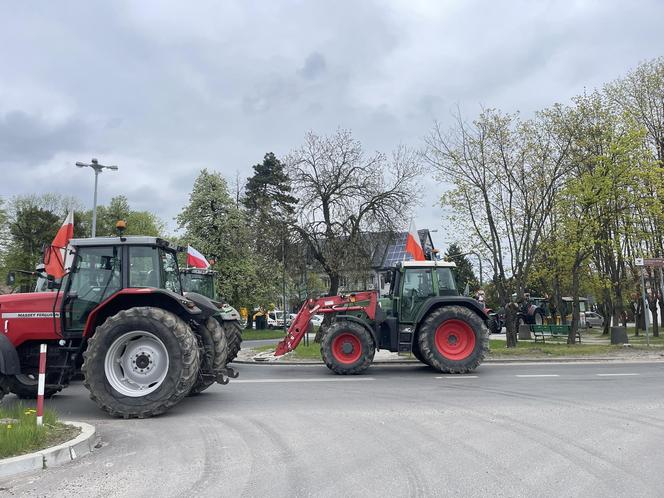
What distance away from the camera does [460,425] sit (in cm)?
735

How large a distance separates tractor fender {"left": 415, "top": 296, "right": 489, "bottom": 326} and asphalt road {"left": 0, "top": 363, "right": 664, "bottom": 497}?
2.82 meters

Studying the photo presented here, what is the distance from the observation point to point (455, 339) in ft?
45.1

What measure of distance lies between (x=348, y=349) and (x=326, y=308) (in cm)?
138

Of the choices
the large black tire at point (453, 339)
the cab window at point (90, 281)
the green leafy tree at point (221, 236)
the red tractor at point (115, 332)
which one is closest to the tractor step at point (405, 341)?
the large black tire at point (453, 339)

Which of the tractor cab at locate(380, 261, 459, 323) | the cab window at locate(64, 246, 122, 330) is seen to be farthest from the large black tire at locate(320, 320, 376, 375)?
the cab window at locate(64, 246, 122, 330)

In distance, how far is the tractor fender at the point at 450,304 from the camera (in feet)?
44.9

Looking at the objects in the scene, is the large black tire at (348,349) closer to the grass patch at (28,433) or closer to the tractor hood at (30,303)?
the tractor hood at (30,303)

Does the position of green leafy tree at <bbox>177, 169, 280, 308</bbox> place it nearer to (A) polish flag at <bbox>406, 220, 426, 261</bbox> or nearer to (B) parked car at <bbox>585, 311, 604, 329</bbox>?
(A) polish flag at <bbox>406, 220, 426, 261</bbox>

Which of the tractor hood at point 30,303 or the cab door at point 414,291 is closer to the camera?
the tractor hood at point 30,303

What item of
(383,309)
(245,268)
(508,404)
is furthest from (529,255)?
(245,268)

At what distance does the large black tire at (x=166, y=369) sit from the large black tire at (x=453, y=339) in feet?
22.5

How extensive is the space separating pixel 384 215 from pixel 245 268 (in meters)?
18.9

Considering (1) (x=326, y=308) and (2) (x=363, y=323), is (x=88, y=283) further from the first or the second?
(1) (x=326, y=308)

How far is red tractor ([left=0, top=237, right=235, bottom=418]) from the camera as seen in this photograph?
26.1 ft
